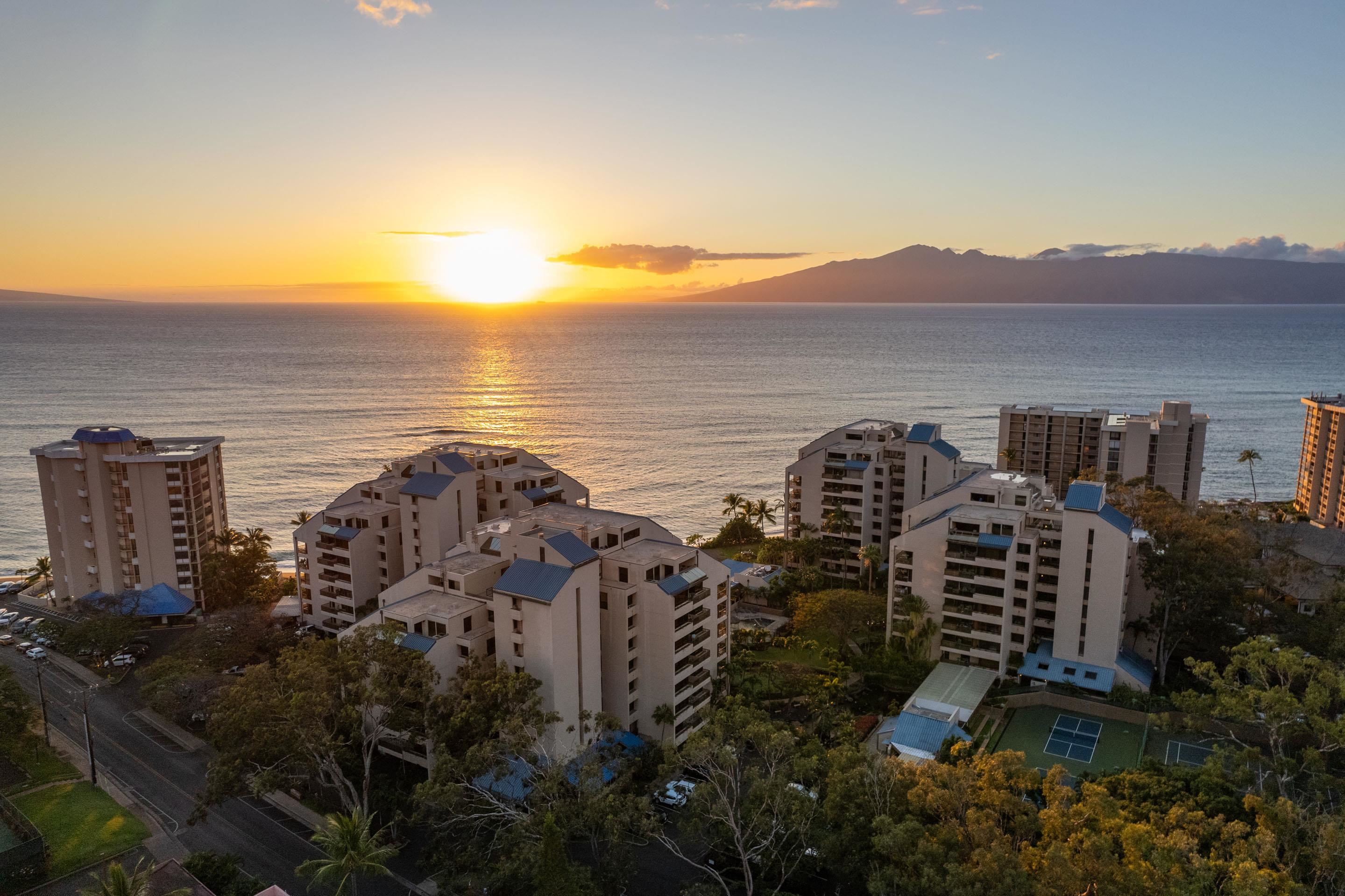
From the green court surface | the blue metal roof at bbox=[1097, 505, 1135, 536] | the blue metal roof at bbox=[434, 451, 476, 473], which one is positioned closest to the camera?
the green court surface

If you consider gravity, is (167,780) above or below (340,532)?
below

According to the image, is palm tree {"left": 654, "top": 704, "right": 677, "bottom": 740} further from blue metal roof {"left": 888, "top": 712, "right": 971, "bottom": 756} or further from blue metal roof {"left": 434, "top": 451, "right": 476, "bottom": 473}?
blue metal roof {"left": 434, "top": 451, "right": 476, "bottom": 473}

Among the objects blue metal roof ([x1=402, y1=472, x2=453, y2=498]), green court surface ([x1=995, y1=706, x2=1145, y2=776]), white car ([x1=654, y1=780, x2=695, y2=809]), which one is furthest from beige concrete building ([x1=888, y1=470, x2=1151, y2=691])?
blue metal roof ([x1=402, y1=472, x2=453, y2=498])

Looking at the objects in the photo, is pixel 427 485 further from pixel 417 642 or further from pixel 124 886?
pixel 124 886

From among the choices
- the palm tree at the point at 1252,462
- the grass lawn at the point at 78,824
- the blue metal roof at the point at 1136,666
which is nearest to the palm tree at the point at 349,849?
the grass lawn at the point at 78,824

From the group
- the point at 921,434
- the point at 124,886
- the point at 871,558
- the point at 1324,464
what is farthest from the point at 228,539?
the point at 1324,464

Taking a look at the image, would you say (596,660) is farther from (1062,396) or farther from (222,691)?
(1062,396)

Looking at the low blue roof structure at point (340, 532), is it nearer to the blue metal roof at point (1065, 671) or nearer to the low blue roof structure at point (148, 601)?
the low blue roof structure at point (148, 601)
